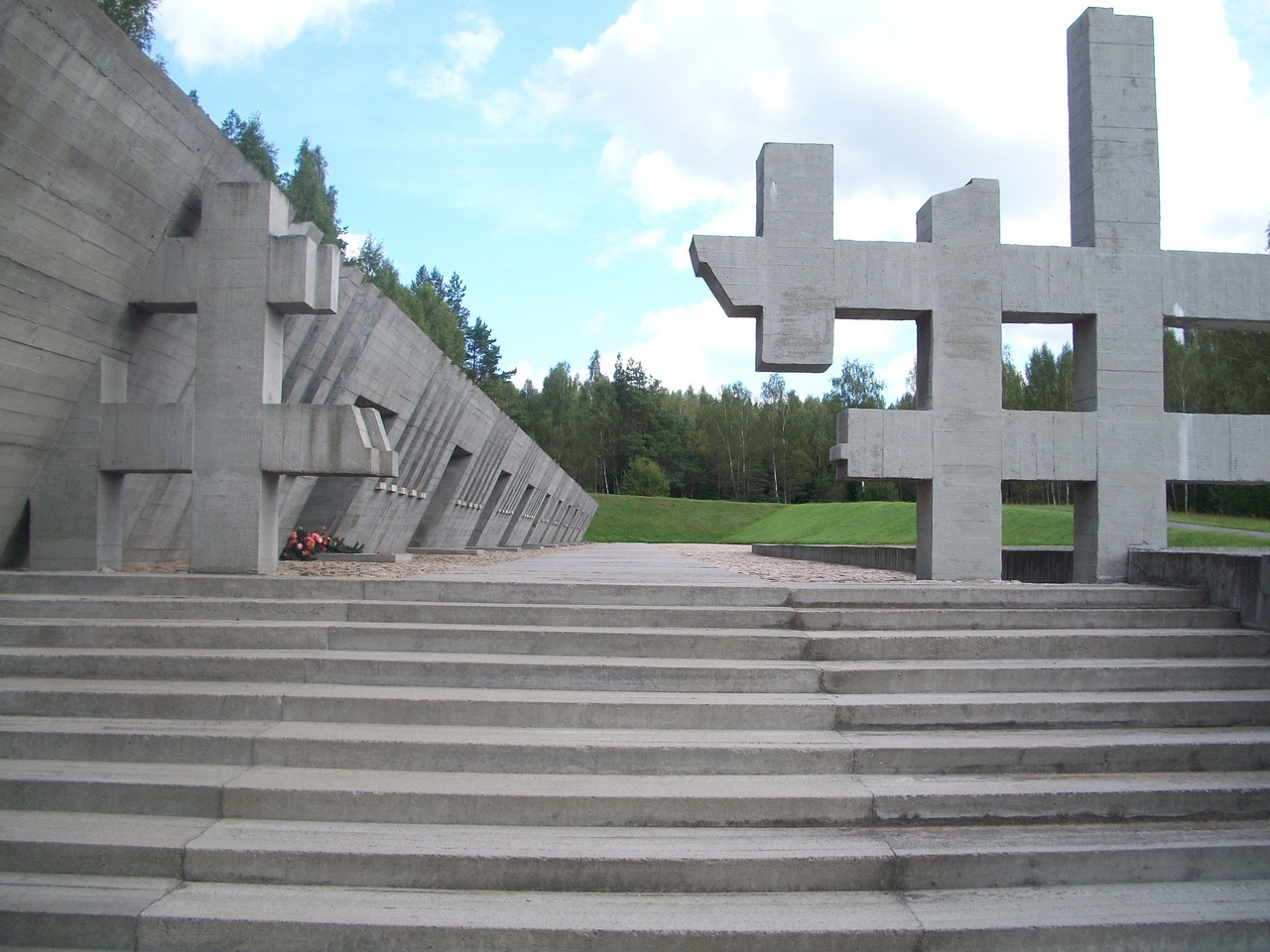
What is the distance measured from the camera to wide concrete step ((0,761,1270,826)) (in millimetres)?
4195

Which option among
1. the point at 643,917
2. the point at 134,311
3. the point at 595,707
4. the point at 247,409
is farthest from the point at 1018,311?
the point at 134,311

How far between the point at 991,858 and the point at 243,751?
381 centimetres

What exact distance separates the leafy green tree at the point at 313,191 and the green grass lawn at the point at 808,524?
23854 mm

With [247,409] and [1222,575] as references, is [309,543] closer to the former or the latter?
[247,409]

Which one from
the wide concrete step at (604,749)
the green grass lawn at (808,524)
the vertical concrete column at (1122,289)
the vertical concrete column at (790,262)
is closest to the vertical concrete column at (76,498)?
the wide concrete step at (604,749)

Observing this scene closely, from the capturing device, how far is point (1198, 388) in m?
31.4

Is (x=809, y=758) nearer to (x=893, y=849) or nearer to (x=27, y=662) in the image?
(x=893, y=849)

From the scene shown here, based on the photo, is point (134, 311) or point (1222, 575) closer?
point (1222, 575)

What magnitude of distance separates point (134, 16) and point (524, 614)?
1552 inches

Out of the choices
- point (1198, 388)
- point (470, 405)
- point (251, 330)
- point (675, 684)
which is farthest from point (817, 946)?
point (1198, 388)

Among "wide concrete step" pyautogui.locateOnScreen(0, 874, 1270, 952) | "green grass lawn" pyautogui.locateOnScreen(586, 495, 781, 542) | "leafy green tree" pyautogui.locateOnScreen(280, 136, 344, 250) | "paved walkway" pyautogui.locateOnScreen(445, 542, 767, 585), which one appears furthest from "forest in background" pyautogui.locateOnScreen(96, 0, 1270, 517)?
"wide concrete step" pyautogui.locateOnScreen(0, 874, 1270, 952)

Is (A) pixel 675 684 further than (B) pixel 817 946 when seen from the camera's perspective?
Yes

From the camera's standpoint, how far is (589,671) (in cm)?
526

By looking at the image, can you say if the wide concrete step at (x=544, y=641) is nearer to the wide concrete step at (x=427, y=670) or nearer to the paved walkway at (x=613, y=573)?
the wide concrete step at (x=427, y=670)
